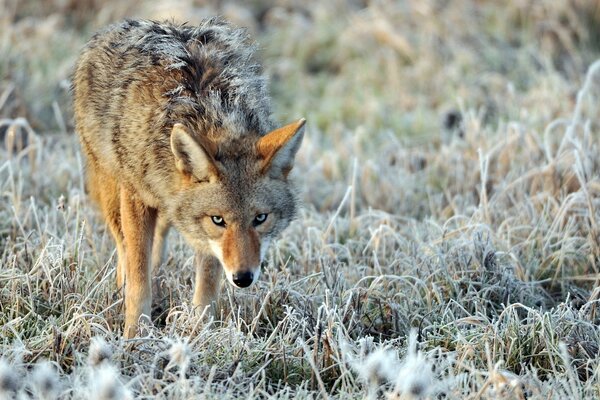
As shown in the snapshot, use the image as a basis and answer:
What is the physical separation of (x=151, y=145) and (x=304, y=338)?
129cm

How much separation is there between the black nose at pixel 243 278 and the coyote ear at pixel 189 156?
525 mm

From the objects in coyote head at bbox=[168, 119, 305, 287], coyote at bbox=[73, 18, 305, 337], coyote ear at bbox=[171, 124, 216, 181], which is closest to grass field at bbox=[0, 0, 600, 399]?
coyote at bbox=[73, 18, 305, 337]

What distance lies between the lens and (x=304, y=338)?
193 inches

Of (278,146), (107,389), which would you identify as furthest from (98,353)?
(278,146)

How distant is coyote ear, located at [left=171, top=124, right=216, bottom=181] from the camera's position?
4493 mm

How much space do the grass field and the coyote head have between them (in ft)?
1.37

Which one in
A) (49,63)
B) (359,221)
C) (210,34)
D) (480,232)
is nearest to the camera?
(210,34)

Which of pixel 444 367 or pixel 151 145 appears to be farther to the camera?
pixel 151 145

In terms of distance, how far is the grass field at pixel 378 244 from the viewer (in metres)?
4.43

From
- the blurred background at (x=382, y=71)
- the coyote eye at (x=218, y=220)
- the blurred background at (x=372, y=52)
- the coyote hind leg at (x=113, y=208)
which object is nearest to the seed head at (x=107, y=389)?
the coyote eye at (x=218, y=220)

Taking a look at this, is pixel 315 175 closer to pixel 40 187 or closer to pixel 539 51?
pixel 40 187

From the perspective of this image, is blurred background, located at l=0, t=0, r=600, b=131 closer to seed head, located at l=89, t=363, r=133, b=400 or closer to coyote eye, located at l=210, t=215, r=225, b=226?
coyote eye, located at l=210, t=215, r=225, b=226

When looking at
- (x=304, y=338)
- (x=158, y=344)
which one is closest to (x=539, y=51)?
(x=304, y=338)

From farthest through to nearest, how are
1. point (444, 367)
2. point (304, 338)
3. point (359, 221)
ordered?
point (359, 221) → point (304, 338) → point (444, 367)
